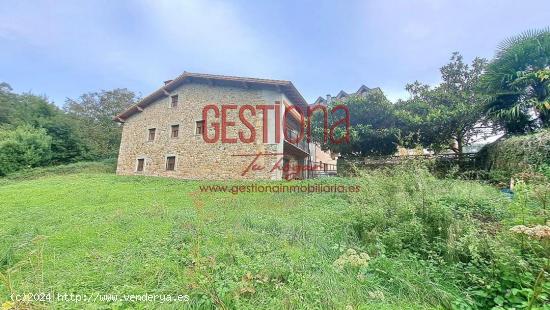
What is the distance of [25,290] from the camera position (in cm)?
261

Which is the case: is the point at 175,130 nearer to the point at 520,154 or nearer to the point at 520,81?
the point at 520,154

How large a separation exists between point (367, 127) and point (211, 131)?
7.94 metres

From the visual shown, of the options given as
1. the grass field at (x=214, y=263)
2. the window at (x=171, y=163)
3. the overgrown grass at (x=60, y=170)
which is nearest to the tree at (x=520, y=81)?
the grass field at (x=214, y=263)

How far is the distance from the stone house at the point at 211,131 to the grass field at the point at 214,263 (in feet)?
23.5

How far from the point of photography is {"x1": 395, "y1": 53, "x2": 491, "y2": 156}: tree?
39.0 ft

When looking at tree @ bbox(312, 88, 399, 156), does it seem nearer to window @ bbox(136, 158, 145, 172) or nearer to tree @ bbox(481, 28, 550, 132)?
tree @ bbox(481, 28, 550, 132)

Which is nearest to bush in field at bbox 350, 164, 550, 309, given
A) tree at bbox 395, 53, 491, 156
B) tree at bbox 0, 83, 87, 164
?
tree at bbox 395, 53, 491, 156

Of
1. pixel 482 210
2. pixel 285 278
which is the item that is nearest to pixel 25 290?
pixel 285 278

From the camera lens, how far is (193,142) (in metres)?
13.9

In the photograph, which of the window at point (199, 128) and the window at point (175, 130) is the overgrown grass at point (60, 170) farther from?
the window at point (199, 128)

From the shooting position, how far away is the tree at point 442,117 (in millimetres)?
11875

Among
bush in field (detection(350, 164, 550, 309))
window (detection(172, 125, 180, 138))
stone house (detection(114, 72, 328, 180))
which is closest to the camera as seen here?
bush in field (detection(350, 164, 550, 309))

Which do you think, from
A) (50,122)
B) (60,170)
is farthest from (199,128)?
(50,122)

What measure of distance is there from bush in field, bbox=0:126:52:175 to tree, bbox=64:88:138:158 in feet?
11.2
